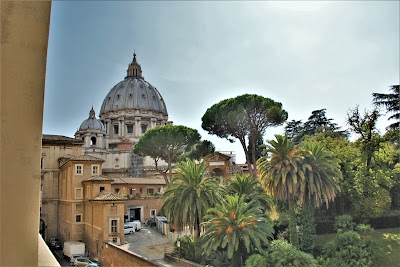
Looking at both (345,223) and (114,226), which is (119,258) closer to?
(114,226)

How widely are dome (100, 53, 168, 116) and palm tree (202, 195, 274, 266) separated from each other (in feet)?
187

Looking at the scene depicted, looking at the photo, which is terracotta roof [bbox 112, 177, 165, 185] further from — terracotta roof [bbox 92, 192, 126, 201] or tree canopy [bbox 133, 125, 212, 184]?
terracotta roof [bbox 92, 192, 126, 201]

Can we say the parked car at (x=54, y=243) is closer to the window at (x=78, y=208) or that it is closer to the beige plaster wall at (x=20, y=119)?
the window at (x=78, y=208)

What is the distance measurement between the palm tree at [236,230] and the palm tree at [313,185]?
211cm

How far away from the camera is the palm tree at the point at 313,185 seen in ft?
59.2

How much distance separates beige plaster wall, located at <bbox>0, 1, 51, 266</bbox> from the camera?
1.81m

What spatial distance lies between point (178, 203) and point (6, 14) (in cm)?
1820

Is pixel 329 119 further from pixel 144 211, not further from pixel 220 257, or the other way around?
pixel 220 257

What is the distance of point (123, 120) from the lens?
70.1 meters

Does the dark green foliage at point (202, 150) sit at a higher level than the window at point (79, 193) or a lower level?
Answer: higher

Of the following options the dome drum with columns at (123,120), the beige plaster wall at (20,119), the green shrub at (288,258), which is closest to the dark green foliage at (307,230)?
the green shrub at (288,258)

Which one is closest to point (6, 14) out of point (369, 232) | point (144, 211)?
point (369, 232)

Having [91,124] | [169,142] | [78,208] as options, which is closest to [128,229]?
[78,208]

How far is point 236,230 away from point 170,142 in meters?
18.6
